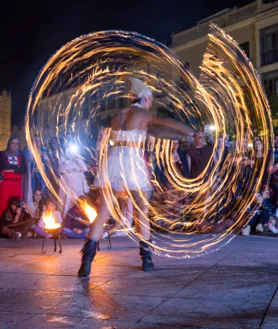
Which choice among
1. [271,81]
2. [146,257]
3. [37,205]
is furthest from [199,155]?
[271,81]

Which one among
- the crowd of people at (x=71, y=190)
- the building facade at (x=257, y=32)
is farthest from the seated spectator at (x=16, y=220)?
the building facade at (x=257, y=32)

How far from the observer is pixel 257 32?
97.9 feet

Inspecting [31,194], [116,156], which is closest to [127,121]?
[116,156]

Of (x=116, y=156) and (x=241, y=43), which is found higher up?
(x=241, y=43)

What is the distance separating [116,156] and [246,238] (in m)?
3.56

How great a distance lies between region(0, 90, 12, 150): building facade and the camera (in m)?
60.6

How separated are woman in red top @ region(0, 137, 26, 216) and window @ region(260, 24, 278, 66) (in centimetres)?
2327

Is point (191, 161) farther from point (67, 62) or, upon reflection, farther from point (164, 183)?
point (67, 62)

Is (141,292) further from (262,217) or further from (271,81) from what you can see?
Result: (271,81)

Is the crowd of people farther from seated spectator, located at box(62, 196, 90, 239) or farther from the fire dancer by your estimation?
the fire dancer

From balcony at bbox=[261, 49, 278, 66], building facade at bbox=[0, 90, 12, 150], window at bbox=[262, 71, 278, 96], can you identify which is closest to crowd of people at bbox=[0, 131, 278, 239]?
window at bbox=[262, 71, 278, 96]

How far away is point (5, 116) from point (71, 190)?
180 feet

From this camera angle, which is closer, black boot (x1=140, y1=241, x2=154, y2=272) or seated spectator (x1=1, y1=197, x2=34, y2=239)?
black boot (x1=140, y1=241, x2=154, y2=272)

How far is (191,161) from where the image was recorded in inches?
351
